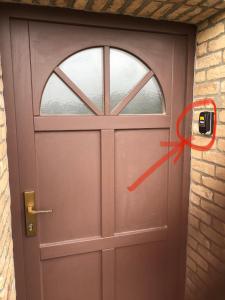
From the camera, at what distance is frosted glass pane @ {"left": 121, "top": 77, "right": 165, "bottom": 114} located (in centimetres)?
185

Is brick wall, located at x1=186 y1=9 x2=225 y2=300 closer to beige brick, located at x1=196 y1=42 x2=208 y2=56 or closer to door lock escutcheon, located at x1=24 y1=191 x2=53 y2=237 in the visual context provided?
beige brick, located at x1=196 y1=42 x2=208 y2=56

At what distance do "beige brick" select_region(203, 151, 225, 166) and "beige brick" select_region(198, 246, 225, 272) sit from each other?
67 cm

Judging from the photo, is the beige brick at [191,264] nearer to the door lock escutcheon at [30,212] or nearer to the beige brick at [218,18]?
the door lock escutcheon at [30,212]

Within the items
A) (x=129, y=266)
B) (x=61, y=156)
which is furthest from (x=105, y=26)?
(x=129, y=266)

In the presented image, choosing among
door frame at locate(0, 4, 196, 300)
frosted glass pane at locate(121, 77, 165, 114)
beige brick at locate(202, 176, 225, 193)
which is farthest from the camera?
frosted glass pane at locate(121, 77, 165, 114)

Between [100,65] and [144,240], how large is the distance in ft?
4.37

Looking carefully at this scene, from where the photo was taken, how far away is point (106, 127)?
1.79 metres

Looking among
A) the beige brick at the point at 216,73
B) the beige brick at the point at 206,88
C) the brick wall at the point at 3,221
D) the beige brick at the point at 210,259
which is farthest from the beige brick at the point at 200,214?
the brick wall at the point at 3,221

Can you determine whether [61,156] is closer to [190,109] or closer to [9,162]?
[9,162]

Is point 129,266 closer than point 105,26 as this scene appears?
No

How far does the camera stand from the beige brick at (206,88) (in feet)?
5.65

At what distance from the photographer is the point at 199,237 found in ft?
6.52

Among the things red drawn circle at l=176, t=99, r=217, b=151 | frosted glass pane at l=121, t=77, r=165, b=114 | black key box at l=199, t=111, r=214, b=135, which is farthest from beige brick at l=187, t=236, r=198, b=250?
frosted glass pane at l=121, t=77, r=165, b=114

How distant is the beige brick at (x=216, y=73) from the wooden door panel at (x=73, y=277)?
148 centimetres
